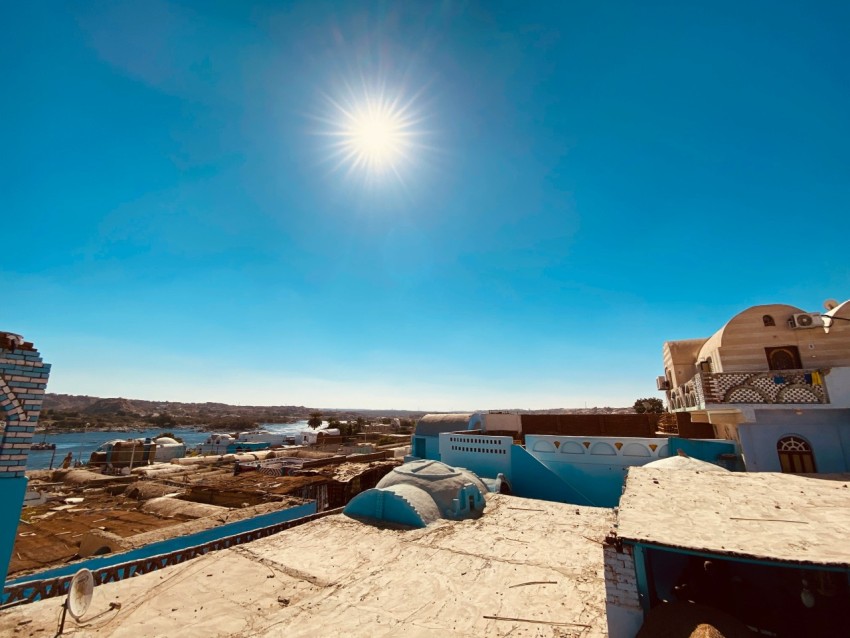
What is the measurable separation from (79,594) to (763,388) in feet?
61.7

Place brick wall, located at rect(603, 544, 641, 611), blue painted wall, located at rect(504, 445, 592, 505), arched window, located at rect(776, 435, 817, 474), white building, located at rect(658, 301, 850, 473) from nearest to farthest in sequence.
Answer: brick wall, located at rect(603, 544, 641, 611)
white building, located at rect(658, 301, 850, 473)
arched window, located at rect(776, 435, 817, 474)
blue painted wall, located at rect(504, 445, 592, 505)

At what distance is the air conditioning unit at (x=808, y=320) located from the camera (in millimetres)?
13406

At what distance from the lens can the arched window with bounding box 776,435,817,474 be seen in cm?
1245

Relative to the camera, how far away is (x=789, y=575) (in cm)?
684

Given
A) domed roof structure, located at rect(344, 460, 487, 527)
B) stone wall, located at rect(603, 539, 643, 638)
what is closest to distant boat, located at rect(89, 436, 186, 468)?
domed roof structure, located at rect(344, 460, 487, 527)

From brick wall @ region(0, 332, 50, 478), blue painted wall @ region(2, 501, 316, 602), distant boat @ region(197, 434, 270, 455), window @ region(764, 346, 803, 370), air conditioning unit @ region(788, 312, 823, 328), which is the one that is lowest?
distant boat @ region(197, 434, 270, 455)

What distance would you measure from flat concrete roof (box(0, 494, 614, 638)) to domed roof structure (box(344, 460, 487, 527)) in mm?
1025

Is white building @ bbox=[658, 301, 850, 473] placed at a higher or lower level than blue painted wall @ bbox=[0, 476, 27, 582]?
higher

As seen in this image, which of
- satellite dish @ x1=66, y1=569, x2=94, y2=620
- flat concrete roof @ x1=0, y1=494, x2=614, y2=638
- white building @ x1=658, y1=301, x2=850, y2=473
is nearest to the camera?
satellite dish @ x1=66, y1=569, x2=94, y2=620

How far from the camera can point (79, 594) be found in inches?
250

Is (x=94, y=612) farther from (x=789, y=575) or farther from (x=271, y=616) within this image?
(x=789, y=575)

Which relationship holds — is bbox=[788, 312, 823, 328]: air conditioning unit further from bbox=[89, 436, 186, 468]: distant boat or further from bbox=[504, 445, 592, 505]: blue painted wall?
bbox=[89, 436, 186, 468]: distant boat

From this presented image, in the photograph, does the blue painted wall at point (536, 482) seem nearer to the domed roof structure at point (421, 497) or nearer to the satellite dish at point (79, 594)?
the domed roof structure at point (421, 497)

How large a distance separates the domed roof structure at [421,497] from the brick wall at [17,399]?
9.31m
